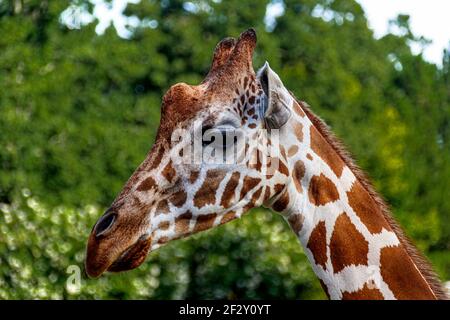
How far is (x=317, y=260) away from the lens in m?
4.41

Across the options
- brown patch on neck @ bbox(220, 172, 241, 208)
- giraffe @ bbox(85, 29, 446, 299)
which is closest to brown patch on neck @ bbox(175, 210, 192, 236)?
giraffe @ bbox(85, 29, 446, 299)

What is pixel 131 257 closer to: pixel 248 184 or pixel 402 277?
pixel 248 184

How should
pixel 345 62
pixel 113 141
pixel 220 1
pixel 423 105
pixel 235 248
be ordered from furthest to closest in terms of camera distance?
pixel 423 105 < pixel 345 62 < pixel 220 1 < pixel 113 141 < pixel 235 248

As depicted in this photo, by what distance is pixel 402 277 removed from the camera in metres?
4.39

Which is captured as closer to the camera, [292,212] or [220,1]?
[292,212]

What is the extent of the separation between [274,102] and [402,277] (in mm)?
921

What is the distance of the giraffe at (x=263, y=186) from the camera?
432 cm

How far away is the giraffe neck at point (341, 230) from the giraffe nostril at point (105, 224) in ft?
2.47

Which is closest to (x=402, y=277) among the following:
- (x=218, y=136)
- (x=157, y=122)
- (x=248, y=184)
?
(x=248, y=184)

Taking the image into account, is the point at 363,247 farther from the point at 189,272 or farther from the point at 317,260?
the point at 189,272

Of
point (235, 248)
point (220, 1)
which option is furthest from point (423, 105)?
point (235, 248)

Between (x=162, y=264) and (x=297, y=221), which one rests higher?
(x=297, y=221)

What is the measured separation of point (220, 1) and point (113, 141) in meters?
3.79

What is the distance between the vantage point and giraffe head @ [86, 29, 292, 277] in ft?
13.9
